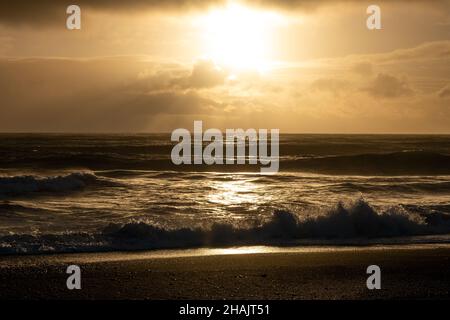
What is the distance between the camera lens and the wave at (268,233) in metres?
12.2

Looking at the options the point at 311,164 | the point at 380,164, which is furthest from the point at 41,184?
the point at 380,164

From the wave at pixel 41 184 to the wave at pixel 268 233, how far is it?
9489 mm

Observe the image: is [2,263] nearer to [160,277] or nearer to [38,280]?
[38,280]

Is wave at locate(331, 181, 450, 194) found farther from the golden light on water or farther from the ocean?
the golden light on water

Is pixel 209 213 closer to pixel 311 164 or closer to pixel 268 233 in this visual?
pixel 268 233

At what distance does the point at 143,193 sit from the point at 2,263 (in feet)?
36.1

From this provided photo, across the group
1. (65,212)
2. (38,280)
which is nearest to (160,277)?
(38,280)

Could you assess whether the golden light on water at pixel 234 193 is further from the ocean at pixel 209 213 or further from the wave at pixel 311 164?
the wave at pixel 311 164

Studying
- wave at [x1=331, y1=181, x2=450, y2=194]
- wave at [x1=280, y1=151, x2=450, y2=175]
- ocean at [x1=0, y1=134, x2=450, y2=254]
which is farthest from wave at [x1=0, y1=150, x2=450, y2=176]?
wave at [x1=331, y1=181, x2=450, y2=194]

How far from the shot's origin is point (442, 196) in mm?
22078

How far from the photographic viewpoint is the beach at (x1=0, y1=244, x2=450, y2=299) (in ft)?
27.5

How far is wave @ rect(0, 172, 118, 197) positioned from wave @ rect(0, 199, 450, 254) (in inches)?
374

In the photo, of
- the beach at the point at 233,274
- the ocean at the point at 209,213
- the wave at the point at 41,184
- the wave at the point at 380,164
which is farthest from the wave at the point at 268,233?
the wave at the point at 380,164

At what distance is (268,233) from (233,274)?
178 inches
